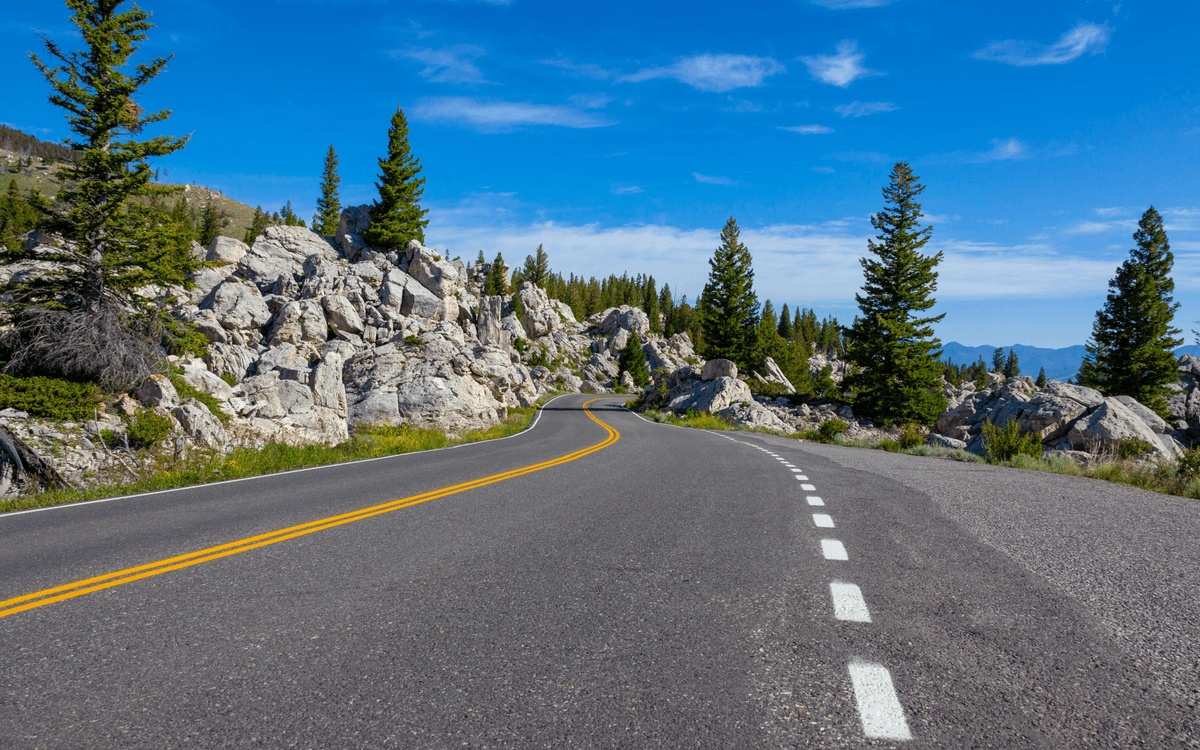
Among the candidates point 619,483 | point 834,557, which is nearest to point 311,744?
point 834,557

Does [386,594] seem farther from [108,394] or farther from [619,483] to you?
[108,394]

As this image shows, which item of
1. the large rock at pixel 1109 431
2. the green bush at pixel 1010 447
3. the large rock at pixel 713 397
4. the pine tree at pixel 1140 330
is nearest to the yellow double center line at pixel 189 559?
the green bush at pixel 1010 447

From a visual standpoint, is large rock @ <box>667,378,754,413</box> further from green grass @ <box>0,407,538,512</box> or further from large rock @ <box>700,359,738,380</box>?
green grass @ <box>0,407,538,512</box>

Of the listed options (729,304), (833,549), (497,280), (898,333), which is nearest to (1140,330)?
(898,333)

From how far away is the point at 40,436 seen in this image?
13766 mm

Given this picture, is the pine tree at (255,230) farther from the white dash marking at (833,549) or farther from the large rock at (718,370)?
the white dash marking at (833,549)

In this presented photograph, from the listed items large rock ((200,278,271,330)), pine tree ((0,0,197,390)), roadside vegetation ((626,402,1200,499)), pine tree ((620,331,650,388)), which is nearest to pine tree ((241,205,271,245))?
large rock ((200,278,271,330))

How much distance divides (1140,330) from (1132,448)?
1382 inches

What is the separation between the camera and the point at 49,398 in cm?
1479

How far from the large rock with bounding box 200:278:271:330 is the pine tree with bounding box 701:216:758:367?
132 feet

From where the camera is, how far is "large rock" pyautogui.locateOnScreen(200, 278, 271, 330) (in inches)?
1156

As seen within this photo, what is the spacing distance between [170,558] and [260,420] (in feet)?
53.1

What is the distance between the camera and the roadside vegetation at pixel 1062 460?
10.1m

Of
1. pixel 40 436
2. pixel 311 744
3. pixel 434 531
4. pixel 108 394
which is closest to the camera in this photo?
pixel 311 744
